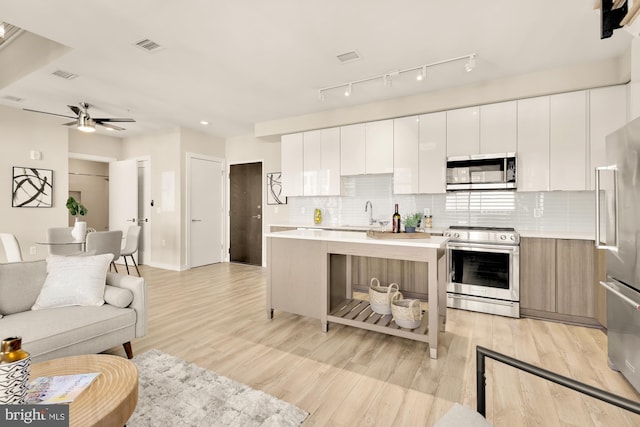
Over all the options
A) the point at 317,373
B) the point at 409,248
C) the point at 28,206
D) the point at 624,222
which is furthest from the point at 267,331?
the point at 28,206

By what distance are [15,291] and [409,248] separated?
295cm

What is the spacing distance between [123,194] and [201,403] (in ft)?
19.1

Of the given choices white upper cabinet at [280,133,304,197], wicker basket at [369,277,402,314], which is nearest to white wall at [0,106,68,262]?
white upper cabinet at [280,133,304,197]

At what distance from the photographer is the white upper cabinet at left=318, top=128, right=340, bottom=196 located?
478 centimetres

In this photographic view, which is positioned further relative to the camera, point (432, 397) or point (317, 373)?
point (317, 373)

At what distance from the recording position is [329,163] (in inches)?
191

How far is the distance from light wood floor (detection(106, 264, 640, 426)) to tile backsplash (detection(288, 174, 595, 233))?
1.25m

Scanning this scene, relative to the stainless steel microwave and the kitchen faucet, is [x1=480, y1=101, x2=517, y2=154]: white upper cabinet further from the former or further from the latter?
the kitchen faucet

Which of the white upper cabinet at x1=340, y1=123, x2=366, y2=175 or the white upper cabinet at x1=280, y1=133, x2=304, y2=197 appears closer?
the white upper cabinet at x1=340, y1=123, x2=366, y2=175

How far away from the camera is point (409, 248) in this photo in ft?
8.05

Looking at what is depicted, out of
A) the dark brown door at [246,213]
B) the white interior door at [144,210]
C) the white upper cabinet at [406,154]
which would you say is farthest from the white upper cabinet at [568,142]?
the white interior door at [144,210]

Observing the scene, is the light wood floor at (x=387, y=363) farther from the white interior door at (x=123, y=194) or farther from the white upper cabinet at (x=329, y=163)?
the white interior door at (x=123, y=194)

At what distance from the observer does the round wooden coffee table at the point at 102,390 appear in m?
1.16

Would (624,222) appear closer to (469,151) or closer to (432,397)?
(432,397)
